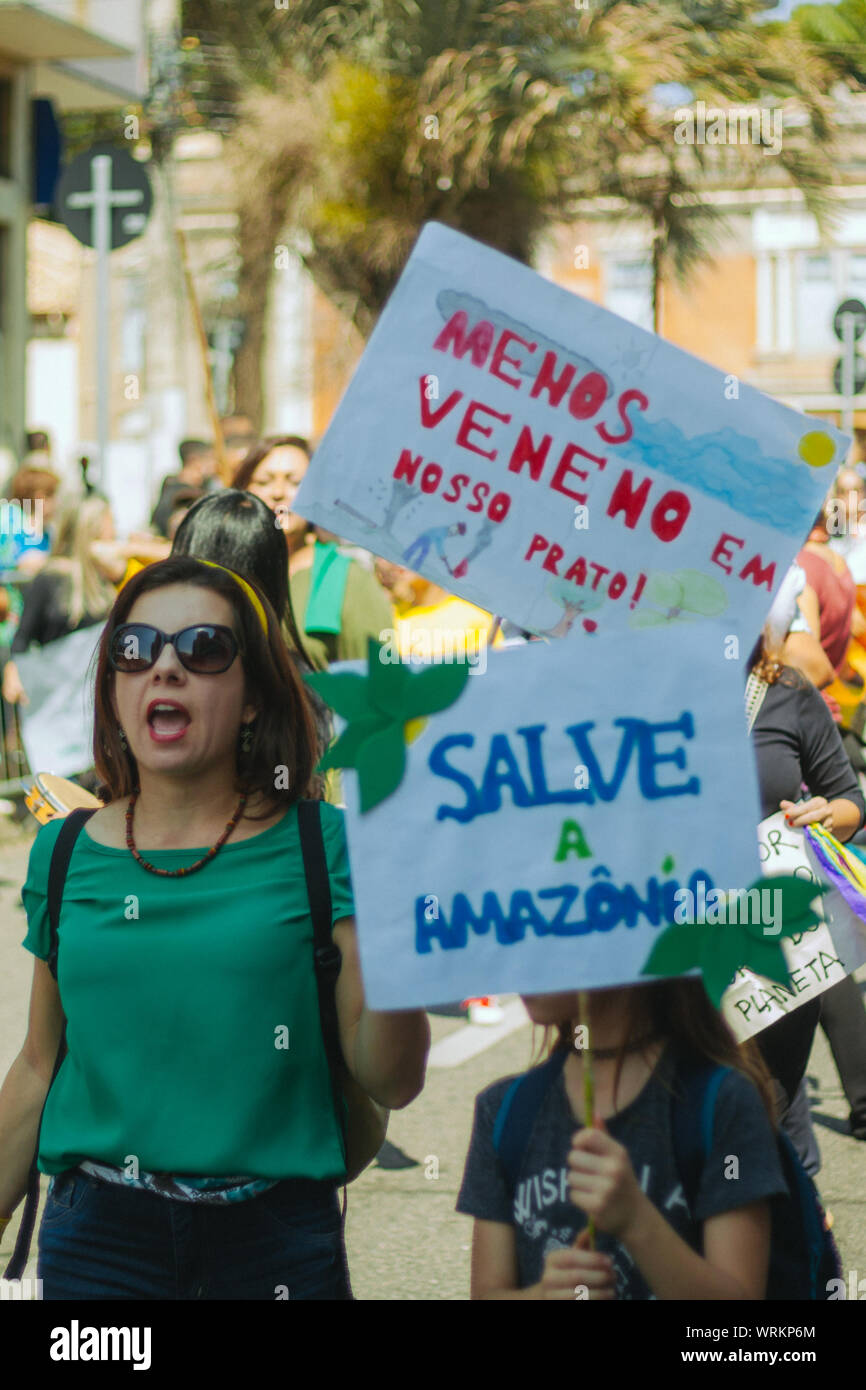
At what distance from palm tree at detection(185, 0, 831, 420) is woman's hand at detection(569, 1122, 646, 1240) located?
1243cm

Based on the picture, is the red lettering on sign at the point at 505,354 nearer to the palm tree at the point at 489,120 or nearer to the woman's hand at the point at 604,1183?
the woman's hand at the point at 604,1183

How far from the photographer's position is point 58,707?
5109 millimetres

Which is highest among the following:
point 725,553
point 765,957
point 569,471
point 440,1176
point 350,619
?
point 350,619

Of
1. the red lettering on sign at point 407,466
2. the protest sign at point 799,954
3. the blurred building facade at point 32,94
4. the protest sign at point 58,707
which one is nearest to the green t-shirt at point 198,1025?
the red lettering on sign at point 407,466

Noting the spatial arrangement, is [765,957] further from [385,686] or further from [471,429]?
[471,429]

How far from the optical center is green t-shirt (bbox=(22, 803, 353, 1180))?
7.39 ft

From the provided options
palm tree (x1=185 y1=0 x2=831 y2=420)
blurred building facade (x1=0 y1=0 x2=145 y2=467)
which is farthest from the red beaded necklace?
blurred building facade (x1=0 y1=0 x2=145 y2=467)

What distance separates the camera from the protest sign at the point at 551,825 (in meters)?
1.94

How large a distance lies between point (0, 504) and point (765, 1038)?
802cm

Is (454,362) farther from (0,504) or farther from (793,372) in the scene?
(793,372)

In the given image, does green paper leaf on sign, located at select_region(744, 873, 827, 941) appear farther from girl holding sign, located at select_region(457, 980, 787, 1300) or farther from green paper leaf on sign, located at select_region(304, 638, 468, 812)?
green paper leaf on sign, located at select_region(304, 638, 468, 812)

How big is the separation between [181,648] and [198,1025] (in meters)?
0.46

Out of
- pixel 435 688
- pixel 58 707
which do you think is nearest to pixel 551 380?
pixel 435 688
